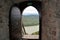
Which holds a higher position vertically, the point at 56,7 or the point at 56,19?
the point at 56,7

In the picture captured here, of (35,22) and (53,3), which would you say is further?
(35,22)

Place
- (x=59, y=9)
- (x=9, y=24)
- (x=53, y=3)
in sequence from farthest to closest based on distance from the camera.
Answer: (x=9, y=24) → (x=53, y=3) → (x=59, y=9)

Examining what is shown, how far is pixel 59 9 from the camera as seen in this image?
68.5 inches

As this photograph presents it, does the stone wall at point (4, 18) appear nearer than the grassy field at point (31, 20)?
Yes

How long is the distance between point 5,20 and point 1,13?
0.66ft

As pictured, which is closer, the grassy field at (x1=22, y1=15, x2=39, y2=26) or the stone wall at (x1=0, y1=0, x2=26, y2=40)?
the stone wall at (x1=0, y1=0, x2=26, y2=40)

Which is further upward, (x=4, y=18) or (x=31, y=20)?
(x=4, y=18)

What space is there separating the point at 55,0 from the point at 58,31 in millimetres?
470

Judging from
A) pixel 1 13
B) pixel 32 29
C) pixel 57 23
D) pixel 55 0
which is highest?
pixel 55 0

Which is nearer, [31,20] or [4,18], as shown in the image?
[4,18]

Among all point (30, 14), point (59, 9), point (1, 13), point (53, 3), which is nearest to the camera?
point (59, 9)

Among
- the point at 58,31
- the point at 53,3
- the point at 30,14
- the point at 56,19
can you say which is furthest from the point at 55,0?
the point at 30,14

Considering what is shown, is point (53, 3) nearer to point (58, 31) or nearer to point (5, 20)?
point (58, 31)

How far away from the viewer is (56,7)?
1798mm
